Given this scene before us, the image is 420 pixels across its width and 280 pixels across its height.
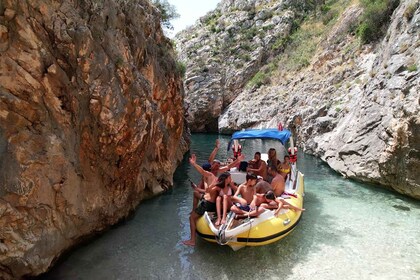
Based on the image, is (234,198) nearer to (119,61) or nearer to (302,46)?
(119,61)

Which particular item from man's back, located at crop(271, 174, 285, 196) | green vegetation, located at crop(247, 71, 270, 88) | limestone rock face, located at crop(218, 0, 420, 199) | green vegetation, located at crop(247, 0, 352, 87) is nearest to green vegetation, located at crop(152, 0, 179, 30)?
limestone rock face, located at crop(218, 0, 420, 199)

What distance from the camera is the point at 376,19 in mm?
22703

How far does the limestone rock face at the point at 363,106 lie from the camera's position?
11031 millimetres

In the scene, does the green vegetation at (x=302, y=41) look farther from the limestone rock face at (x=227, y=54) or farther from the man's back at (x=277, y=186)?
the man's back at (x=277, y=186)

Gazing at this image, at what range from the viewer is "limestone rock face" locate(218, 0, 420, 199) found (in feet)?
36.2

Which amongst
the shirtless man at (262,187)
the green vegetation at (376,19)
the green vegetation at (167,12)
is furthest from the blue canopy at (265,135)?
the green vegetation at (376,19)

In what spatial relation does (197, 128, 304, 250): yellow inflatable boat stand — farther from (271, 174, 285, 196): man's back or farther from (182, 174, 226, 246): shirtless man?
(271, 174, 285, 196): man's back

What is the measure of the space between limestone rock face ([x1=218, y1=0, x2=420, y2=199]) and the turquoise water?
1.80 metres

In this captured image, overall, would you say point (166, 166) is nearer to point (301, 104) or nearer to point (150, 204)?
point (150, 204)

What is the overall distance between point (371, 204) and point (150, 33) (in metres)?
10.1

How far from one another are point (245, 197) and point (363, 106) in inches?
391

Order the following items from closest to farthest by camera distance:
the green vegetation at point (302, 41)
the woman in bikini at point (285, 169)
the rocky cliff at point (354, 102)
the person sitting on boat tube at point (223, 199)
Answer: the person sitting on boat tube at point (223, 199)
the woman in bikini at point (285, 169)
the rocky cliff at point (354, 102)
the green vegetation at point (302, 41)

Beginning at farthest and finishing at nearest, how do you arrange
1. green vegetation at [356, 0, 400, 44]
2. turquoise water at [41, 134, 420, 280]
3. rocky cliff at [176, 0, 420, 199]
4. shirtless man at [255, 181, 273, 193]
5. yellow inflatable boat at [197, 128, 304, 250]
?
green vegetation at [356, 0, 400, 44]
rocky cliff at [176, 0, 420, 199]
shirtless man at [255, 181, 273, 193]
yellow inflatable boat at [197, 128, 304, 250]
turquoise water at [41, 134, 420, 280]

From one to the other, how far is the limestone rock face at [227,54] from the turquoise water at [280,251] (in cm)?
3007
